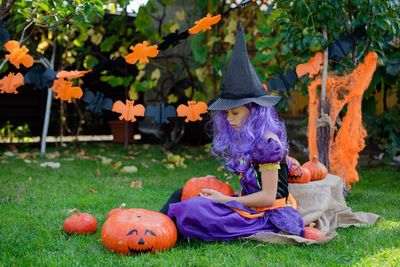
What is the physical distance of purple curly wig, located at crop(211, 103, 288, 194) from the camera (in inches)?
127

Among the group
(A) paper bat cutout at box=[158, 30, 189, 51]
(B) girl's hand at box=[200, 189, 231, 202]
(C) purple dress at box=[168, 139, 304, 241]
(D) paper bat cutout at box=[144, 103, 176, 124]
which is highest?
(A) paper bat cutout at box=[158, 30, 189, 51]

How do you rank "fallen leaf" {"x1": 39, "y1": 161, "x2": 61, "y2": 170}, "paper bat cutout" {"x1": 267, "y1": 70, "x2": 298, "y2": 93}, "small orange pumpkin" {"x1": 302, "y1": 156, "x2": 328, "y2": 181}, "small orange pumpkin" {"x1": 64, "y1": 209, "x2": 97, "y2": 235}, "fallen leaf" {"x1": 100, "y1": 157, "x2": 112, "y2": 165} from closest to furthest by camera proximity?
"small orange pumpkin" {"x1": 64, "y1": 209, "x2": 97, "y2": 235}, "small orange pumpkin" {"x1": 302, "y1": 156, "x2": 328, "y2": 181}, "paper bat cutout" {"x1": 267, "y1": 70, "x2": 298, "y2": 93}, "fallen leaf" {"x1": 39, "y1": 161, "x2": 61, "y2": 170}, "fallen leaf" {"x1": 100, "y1": 157, "x2": 112, "y2": 165}

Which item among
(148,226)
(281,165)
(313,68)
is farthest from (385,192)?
(148,226)

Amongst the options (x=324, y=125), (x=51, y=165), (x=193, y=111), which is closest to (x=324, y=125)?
(x=324, y=125)

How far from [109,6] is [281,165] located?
5.34 metres

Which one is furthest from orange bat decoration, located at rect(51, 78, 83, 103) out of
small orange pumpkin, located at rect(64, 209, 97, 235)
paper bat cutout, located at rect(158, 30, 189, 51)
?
small orange pumpkin, located at rect(64, 209, 97, 235)

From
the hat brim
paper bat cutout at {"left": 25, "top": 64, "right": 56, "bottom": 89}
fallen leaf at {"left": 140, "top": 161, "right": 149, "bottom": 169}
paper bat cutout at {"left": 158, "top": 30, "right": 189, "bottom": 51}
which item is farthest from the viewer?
fallen leaf at {"left": 140, "top": 161, "right": 149, "bottom": 169}

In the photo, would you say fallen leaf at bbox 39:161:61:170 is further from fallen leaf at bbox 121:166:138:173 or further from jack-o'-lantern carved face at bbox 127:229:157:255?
jack-o'-lantern carved face at bbox 127:229:157:255

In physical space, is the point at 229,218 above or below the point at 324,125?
below

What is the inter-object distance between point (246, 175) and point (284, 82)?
1806 mm

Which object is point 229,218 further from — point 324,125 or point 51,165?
point 51,165

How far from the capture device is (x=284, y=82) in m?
4.95

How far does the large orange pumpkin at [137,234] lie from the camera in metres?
3.02

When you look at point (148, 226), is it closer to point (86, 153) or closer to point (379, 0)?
point (379, 0)
